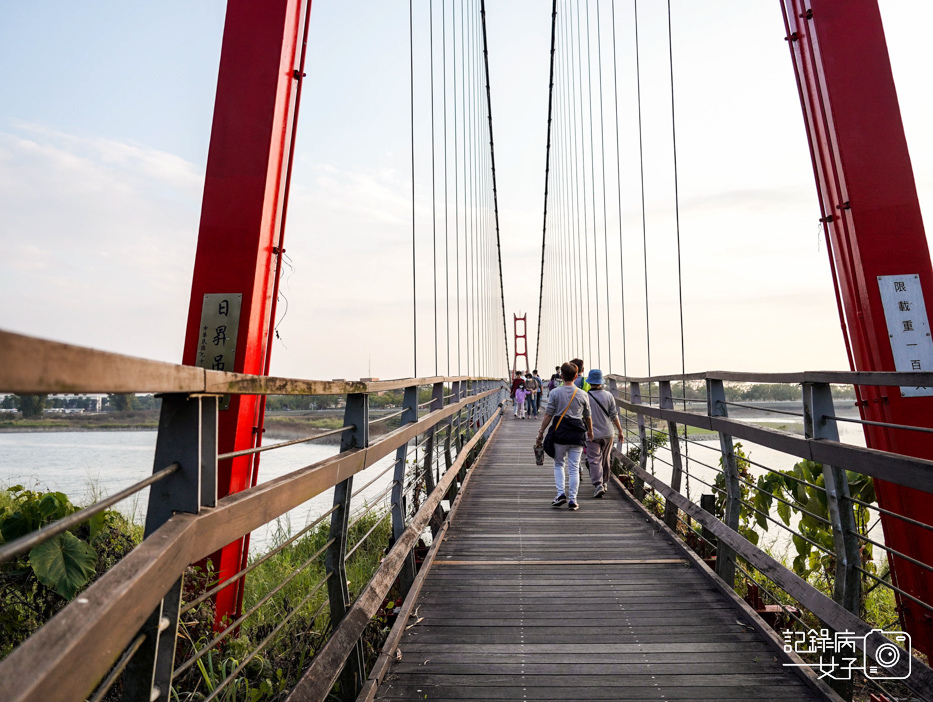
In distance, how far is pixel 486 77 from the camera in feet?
85.5

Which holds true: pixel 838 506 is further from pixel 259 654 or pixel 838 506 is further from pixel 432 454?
pixel 432 454

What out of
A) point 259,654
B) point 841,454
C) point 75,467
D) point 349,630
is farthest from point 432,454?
point 841,454

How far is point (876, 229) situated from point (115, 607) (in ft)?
15.7

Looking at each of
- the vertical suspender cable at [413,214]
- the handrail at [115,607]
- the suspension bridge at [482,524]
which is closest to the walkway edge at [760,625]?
the suspension bridge at [482,524]

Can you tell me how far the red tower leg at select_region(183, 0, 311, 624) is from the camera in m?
3.64

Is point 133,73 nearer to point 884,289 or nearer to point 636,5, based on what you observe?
point 884,289

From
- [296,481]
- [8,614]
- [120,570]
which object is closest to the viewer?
[120,570]

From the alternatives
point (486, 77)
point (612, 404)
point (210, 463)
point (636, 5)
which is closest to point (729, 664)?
point (210, 463)

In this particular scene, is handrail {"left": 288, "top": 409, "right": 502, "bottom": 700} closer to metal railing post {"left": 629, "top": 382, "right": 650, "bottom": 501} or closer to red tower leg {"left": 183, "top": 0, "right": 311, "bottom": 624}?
red tower leg {"left": 183, "top": 0, "right": 311, "bottom": 624}

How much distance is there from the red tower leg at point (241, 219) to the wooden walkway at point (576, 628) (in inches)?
54.9

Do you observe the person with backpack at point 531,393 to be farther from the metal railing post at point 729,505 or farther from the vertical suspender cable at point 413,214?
the metal railing post at point 729,505

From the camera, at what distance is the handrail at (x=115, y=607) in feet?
2.50

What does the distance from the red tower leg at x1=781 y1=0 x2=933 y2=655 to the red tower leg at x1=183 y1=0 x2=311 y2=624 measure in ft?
12.0

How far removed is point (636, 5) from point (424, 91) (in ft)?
12.8
